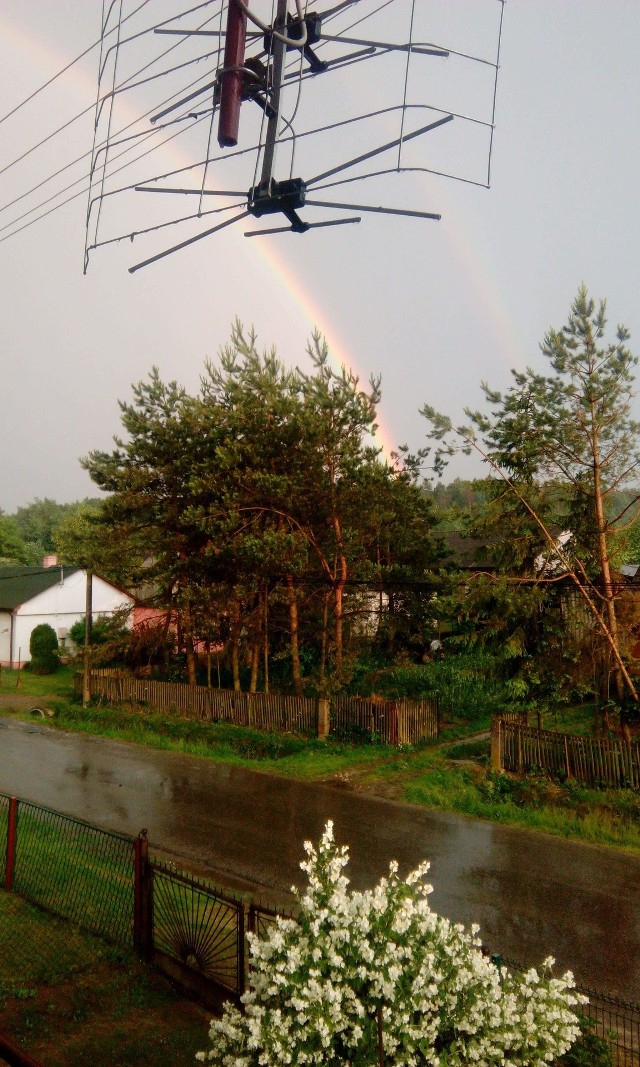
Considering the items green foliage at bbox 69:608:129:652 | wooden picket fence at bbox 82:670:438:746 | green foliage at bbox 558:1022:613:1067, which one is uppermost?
green foliage at bbox 69:608:129:652

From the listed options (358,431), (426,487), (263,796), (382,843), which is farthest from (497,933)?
(426,487)

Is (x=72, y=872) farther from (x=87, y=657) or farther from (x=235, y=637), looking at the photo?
(x=87, y=657)

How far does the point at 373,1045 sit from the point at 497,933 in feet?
19.5

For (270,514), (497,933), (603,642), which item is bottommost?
(497,933)

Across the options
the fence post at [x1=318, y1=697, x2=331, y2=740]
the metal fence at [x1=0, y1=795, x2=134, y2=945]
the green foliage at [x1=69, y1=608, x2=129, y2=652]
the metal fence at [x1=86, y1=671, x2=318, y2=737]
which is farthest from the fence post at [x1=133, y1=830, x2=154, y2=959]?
the green foliage at [x1=69, y1=608, x2=129, y2=652]

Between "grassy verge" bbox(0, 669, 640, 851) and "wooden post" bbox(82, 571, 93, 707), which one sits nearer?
"grassy verge" bbox(0, 669, 640, 851)

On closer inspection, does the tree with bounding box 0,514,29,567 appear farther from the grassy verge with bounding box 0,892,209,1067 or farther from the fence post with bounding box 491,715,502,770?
the grassy verge with bounding box 0,892,209,1067

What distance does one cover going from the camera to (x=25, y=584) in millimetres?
43594

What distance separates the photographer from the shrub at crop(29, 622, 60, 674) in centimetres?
3850

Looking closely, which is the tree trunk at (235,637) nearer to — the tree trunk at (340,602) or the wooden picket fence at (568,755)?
the tree trunk at (340,602)

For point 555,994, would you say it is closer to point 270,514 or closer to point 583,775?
point 583,775

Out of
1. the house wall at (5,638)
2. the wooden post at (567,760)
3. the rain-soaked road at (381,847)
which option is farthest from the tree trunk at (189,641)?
the house wall at (5,638)

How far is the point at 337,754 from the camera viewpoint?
65.4 feet

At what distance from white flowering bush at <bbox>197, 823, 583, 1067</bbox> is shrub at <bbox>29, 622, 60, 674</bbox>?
36309 millimetres
